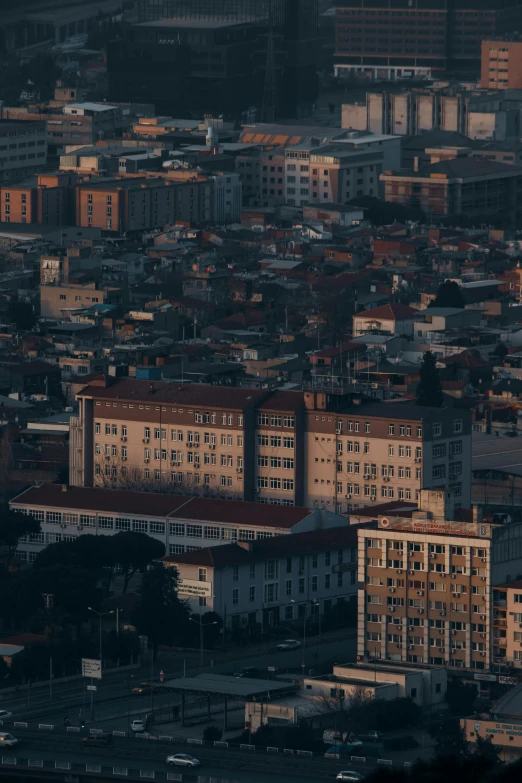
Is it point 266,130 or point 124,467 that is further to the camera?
point 266,130

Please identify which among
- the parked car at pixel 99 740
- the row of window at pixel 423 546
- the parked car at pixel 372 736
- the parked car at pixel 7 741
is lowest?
the parked car at pixel 372 736

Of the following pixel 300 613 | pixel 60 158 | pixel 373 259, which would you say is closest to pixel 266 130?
pixel 60 158

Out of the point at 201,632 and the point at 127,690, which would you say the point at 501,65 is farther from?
the point at 127,690

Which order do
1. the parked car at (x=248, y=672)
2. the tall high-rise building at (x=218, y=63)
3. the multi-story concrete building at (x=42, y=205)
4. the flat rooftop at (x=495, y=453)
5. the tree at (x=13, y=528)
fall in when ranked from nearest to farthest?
the parked car at (x=248, y=672) → the tree at (x=13, y=528) → the flat rooftop at (x=495, y=453) → the multi-story concrete building at (x=42, y=205) → the tall high-rise building at (x=218, y=63)

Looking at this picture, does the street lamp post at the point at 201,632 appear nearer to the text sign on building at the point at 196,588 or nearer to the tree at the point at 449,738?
the text sign on building at the point at 196,588

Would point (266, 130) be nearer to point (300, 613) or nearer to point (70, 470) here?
point (70, 470)

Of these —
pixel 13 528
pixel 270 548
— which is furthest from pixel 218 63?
pixel 270 548

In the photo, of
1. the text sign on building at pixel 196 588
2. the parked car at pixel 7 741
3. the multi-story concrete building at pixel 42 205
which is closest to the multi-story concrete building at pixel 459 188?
the multi-story concrete building at pixel 42 205
